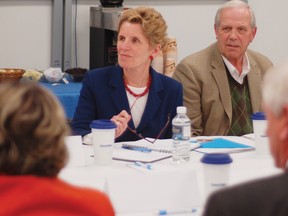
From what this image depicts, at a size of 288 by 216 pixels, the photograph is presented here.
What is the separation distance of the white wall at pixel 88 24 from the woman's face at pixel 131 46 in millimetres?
2583

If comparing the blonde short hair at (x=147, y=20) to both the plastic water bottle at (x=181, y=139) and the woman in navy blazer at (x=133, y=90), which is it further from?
the plastic water bottle at (x=181, y=139)

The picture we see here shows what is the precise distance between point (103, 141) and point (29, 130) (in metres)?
1.31

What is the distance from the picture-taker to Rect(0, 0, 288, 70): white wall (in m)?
5.82

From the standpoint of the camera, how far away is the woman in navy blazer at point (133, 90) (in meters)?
3.43

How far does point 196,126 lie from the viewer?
12.9 feet

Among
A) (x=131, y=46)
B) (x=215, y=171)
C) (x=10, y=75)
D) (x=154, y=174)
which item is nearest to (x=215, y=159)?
(x=215, y=171)

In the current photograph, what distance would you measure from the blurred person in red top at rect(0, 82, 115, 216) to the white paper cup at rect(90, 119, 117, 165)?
47.1 inches

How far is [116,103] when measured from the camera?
3.44m

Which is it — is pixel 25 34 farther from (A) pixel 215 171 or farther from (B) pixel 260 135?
(A) pixel 215 171

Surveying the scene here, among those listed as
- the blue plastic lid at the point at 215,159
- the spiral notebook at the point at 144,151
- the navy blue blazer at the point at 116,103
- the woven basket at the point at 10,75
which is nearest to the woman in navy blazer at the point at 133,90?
the navy blue blazer at the point at 116,103

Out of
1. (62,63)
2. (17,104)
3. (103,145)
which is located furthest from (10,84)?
(62,63)

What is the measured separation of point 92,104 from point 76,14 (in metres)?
2.74

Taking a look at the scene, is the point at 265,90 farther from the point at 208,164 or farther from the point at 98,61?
the point at 98,61

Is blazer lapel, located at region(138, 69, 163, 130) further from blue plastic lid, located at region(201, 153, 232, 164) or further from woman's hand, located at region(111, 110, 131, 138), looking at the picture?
blue plastic lid, located at region(201, 153, 232, 164)
